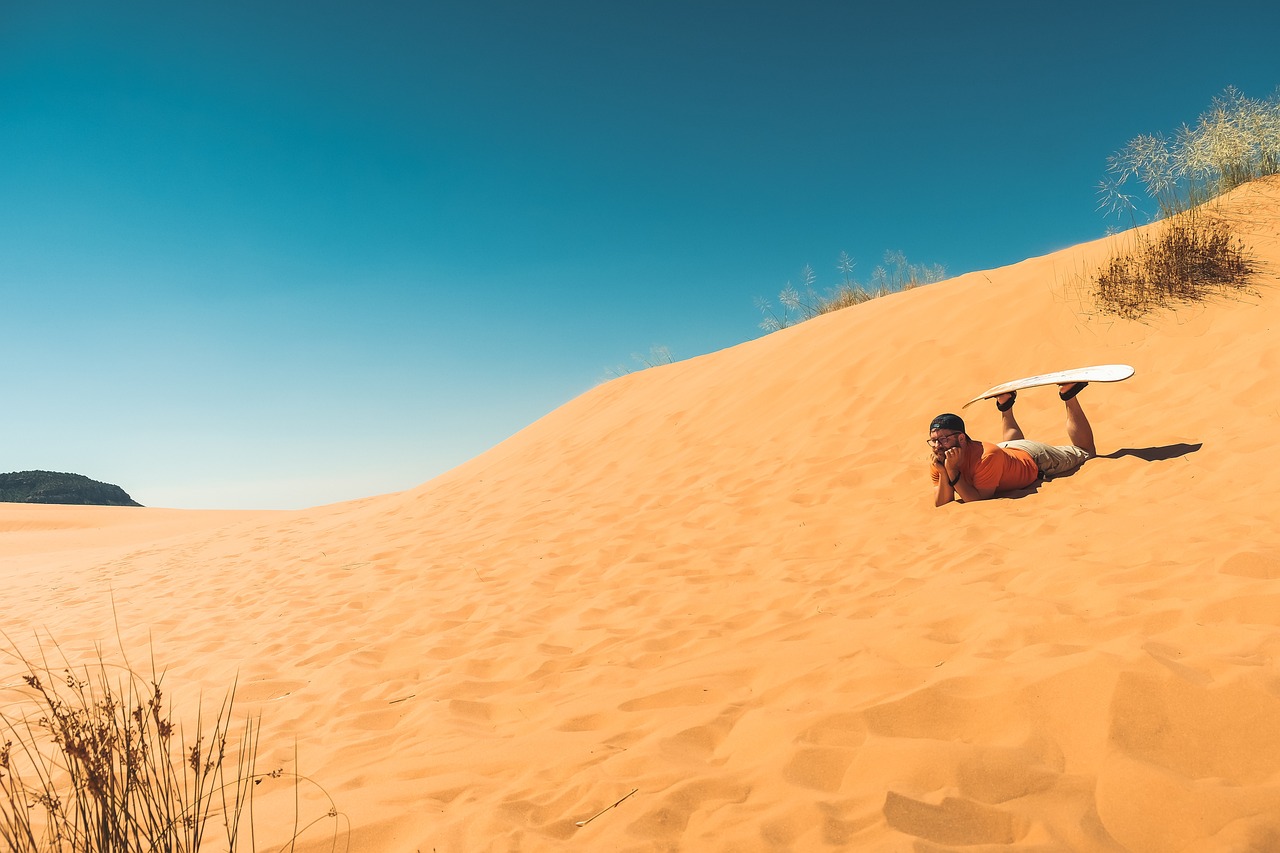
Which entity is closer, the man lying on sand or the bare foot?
the man lying on sand

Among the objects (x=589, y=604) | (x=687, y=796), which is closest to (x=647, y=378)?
(x=589, y=604)

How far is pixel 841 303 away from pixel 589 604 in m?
10.3

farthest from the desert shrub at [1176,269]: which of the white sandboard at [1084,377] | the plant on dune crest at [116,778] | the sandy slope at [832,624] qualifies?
the plant on dune crest at [116,778]

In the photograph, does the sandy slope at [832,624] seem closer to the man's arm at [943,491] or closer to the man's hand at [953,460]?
the man's arm at [943,491]

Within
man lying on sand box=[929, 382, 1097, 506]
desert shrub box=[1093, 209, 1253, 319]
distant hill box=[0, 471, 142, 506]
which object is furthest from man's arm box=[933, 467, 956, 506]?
distant hill box=[0, 471, 142, 506]

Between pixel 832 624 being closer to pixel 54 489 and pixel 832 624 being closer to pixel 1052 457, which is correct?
pixel 1052 457

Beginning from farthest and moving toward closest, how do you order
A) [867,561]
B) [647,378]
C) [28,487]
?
[28,487]
[647,378]
[867,561]

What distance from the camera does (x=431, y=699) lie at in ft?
11.4

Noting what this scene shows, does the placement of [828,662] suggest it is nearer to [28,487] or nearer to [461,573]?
[461,573]

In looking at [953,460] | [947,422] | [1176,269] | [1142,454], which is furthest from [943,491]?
[1176,269]

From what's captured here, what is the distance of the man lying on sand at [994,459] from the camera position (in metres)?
5.11

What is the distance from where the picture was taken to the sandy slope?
207 cm

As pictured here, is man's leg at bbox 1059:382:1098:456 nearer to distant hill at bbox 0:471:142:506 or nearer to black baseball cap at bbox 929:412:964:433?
black baseball cap at bbox 929:412:964:433

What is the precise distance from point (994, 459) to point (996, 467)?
0.07 metres
